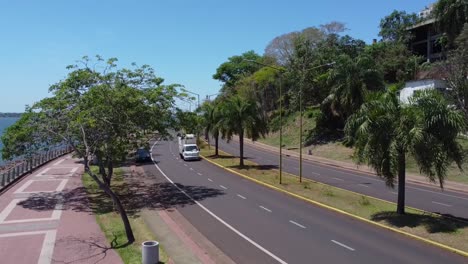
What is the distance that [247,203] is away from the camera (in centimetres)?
2608

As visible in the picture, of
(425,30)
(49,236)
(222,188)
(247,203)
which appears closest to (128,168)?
(222,188)

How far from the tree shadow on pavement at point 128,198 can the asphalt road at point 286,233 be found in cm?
39

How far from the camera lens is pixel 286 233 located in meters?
19.0

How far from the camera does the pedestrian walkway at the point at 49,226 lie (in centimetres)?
1598

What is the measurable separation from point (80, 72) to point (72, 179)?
10906 millimetres

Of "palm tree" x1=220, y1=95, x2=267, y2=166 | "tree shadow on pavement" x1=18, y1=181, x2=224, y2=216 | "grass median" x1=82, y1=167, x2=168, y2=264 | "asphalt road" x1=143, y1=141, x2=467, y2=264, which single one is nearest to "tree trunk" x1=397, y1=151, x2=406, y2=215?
"asphalt road" x1=143, y1=141, x2=467, y2=264

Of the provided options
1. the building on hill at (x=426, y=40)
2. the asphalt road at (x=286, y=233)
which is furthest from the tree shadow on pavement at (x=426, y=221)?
the building on hill at (x=426, y=40)

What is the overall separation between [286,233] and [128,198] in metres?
12.2

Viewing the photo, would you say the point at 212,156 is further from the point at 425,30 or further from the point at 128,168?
the point at 425,30

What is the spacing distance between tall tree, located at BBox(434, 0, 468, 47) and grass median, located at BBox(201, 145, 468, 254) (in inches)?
1478

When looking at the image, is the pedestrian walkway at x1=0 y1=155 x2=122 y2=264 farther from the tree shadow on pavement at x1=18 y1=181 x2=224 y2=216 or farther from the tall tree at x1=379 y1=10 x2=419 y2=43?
the tall tree at x1=379 y1=10 x2=419 y2=43

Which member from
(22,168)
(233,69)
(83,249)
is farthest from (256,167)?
(233,69)

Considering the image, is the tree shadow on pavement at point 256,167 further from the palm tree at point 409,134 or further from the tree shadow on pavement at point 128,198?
the palm tree at point 409,134

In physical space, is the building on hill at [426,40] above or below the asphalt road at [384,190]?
above
